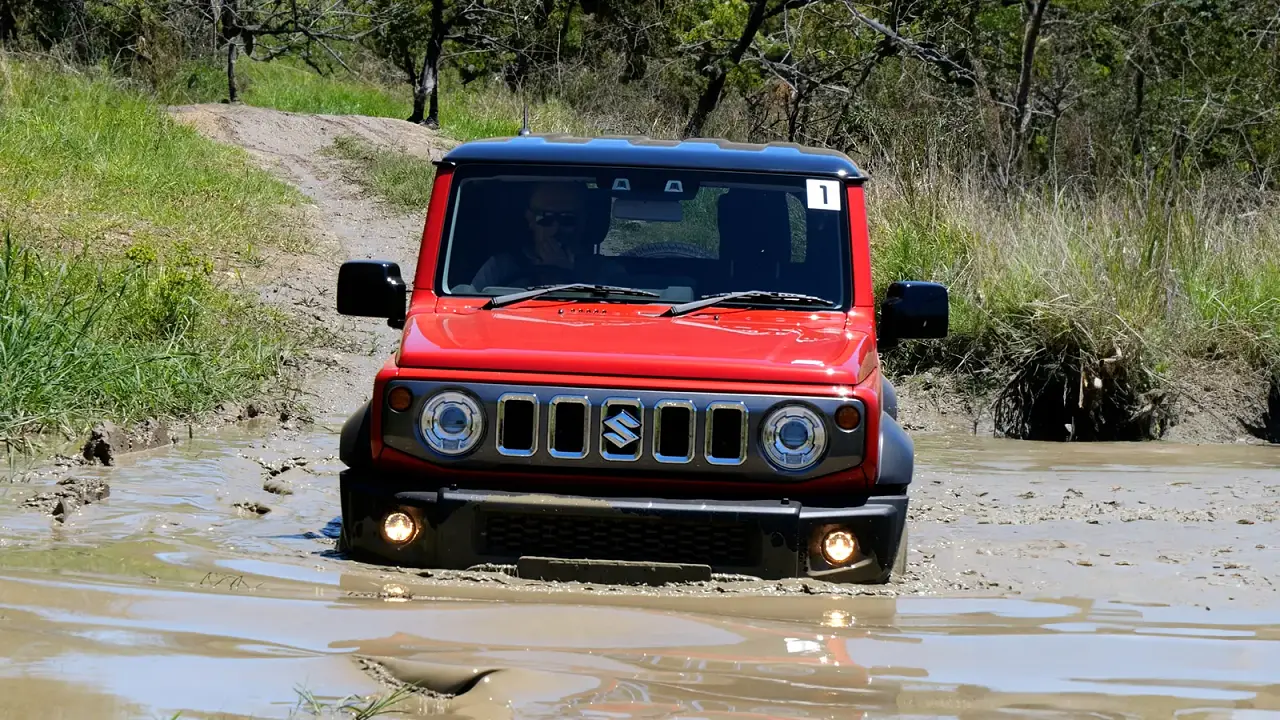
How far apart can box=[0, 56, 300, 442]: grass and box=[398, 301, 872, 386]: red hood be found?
8.98 feet

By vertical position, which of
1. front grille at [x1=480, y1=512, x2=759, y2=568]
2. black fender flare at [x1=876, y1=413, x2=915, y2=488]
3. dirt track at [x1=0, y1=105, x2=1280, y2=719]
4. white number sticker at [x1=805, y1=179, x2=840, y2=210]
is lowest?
dirt track at [x1=0, y1=105, x2=1280, y2=719]

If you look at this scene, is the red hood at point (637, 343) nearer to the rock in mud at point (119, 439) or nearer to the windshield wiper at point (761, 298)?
the windshield wiper at point (761, 298)

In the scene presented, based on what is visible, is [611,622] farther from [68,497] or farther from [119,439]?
[119,439]

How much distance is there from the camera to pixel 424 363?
14.1 ft

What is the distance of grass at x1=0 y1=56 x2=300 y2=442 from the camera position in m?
7.13

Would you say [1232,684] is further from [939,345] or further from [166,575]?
[939,345]

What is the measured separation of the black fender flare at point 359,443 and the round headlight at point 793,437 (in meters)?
1.10

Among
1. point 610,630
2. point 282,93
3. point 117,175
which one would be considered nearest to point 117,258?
point 117,175

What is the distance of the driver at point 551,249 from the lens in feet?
16.8

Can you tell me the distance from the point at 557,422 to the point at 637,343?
348 millimetres

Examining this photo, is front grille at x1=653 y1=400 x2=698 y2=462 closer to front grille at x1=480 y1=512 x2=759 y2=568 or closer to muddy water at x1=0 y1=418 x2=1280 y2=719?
front grille at x1=480 y1=512 x2=759 y2=568

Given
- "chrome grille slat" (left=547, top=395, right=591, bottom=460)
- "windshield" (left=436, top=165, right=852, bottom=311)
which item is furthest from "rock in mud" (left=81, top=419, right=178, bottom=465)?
"chrome grille slat" (left=547, top=395, right=591, bottom=460)

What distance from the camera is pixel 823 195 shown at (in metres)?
5.23

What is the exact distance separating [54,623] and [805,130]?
53.5 ft
